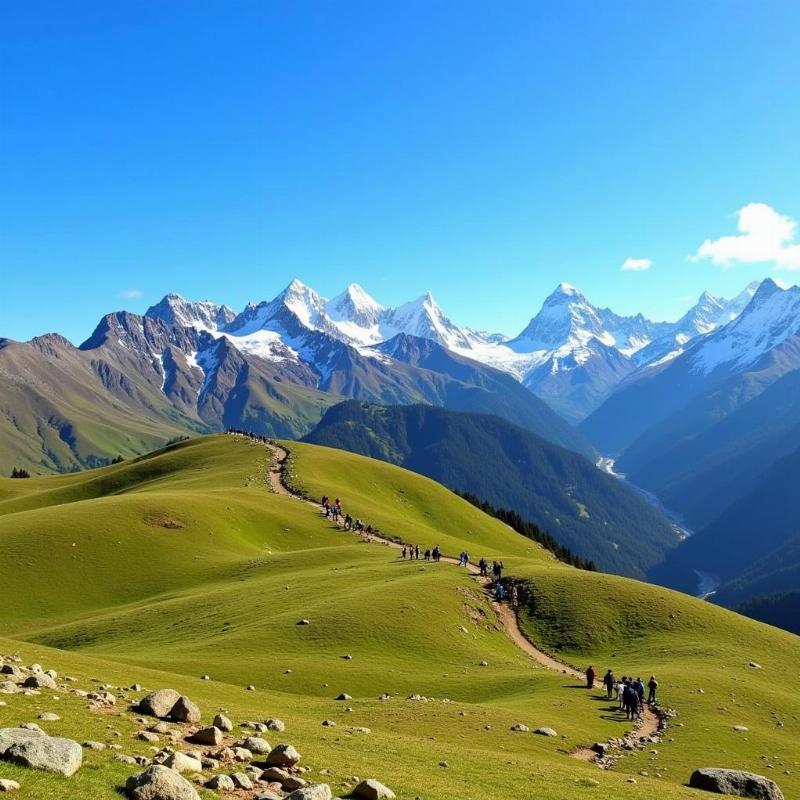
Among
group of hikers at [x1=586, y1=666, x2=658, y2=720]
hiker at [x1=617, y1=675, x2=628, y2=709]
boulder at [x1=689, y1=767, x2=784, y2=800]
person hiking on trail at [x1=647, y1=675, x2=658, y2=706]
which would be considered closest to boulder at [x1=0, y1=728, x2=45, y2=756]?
boulder at [x1=689, y1=767, x2=784, y2=800]

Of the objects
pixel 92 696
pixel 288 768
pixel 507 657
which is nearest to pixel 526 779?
pixel 288 768

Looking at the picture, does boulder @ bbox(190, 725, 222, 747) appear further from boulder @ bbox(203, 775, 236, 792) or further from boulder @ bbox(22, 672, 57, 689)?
boulder @ bbox(22, 672, 57, 689)

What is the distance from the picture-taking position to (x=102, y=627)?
2322 inches

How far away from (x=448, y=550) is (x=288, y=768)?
7312cm

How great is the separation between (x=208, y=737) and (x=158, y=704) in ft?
12.7

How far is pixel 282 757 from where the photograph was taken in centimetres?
2023

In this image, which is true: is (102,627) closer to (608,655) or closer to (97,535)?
(97,535)

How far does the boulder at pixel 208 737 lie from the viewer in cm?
2119

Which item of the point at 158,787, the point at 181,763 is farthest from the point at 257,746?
the point at 158,787

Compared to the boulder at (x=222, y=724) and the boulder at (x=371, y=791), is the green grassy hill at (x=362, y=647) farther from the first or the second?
the boulder at (x=222, y=724)

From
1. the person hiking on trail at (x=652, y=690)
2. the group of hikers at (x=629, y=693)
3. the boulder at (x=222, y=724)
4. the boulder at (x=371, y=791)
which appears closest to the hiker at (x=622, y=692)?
the group of hikers at (x=629, y=693)

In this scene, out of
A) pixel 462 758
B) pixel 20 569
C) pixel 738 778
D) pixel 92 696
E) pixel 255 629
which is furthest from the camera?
pixel 20 569

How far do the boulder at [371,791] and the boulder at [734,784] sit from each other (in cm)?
1928

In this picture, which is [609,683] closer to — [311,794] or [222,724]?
[222,724]
